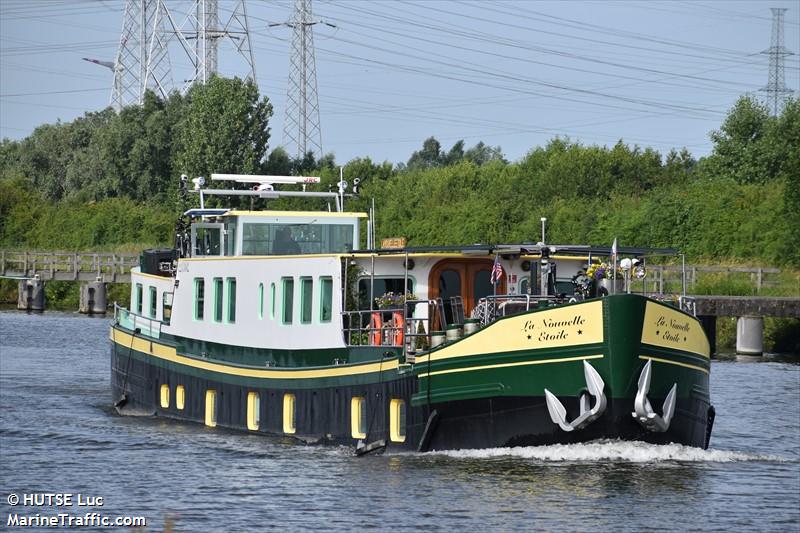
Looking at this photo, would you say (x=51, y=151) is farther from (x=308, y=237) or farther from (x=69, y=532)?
(x=69, y=532)

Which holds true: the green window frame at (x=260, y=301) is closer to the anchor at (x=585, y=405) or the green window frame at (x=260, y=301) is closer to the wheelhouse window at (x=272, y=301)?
the wheelhouse window at (x=272, y=301)

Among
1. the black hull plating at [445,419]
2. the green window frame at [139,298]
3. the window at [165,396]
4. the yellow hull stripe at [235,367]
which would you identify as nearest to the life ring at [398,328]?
the yellow hull stripe at [235,367]

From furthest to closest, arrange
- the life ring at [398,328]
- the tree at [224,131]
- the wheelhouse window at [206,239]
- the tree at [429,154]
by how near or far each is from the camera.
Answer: the tree at [429,154], the tree at [224,131], the wheelhouse window at [206,239], the life ring at [398,328]

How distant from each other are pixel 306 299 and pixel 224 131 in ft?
203

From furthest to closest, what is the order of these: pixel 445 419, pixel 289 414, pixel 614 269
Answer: pixel 289 414
pixel 445 419
pixel 614 269

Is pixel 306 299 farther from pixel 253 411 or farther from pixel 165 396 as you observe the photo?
pixel 165 396

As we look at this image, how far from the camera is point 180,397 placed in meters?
35.4

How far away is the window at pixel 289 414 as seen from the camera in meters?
31.0

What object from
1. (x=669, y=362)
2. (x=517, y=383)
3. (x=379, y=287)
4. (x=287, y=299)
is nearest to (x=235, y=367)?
(x=287, y=299)

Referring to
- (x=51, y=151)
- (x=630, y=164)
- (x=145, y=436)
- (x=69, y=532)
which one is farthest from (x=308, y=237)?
(x=51, y=151)

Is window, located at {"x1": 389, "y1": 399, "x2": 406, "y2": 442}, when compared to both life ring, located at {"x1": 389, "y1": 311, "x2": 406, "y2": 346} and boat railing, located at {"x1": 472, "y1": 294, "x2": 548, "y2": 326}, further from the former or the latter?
boat railing, located at {"x1": 472, "y1": 294, "x2": 548, "y2": 326}

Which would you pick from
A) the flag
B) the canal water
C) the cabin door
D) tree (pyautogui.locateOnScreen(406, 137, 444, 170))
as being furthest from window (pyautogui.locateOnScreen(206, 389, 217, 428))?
tree (pyautogui.locateOnScreen(406, 137, 444, 170))

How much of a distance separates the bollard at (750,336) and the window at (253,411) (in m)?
27.5

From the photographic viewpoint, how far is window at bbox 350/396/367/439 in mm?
29094
